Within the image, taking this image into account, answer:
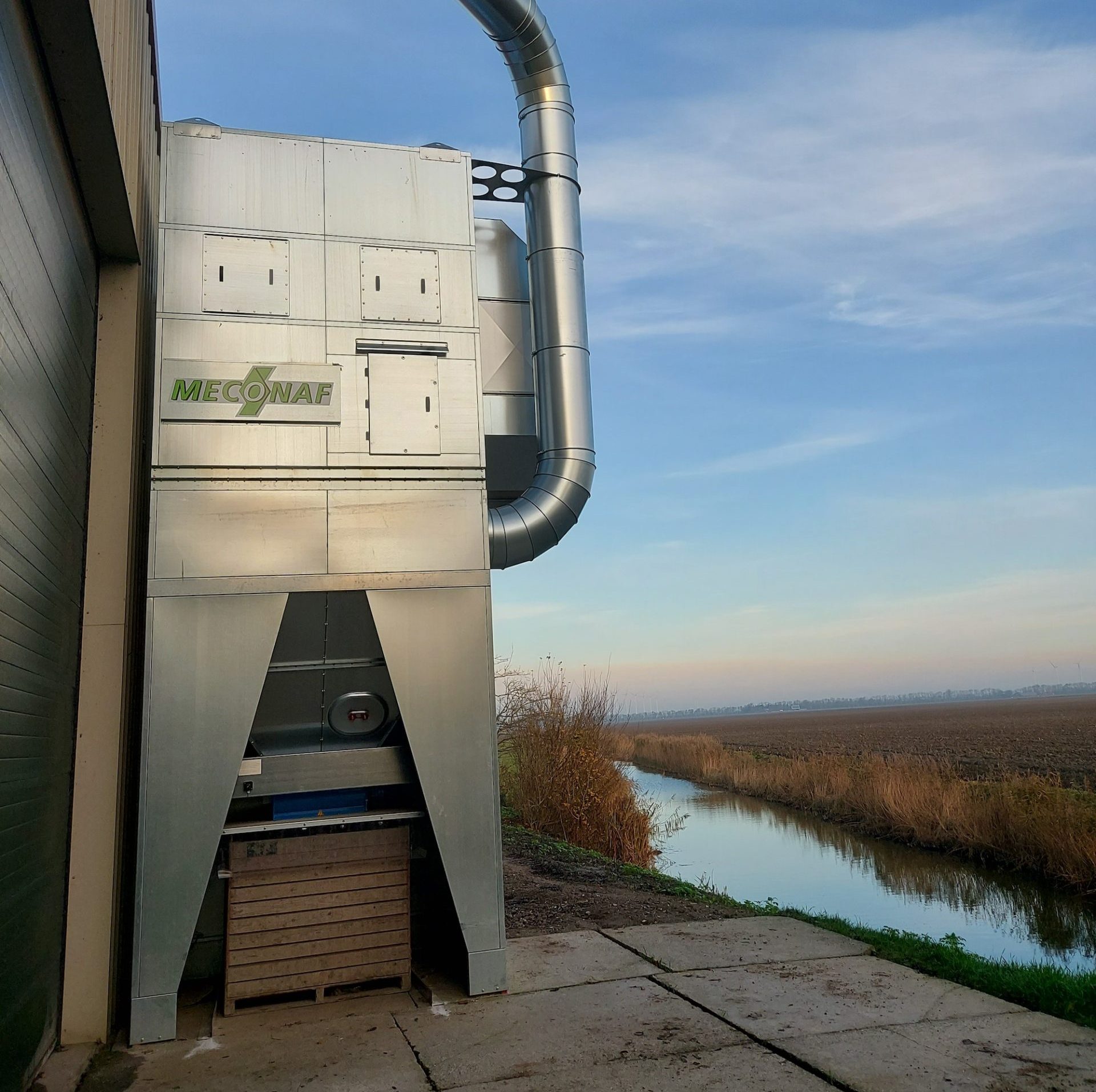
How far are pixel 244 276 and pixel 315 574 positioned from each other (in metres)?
1.49

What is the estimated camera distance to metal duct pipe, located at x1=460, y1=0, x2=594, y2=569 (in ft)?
20.7

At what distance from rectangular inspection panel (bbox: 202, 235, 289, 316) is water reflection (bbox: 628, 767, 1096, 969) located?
677cm

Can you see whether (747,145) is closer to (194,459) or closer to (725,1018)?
(194,459)

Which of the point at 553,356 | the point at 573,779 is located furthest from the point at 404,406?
the point at 573,779

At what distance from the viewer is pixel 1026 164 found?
11922mm

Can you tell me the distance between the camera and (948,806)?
11156 millimetres

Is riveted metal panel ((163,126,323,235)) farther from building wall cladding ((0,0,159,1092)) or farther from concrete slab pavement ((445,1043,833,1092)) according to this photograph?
concrete slab pavement ((445,1043,833,1092))

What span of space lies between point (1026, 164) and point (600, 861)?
34.8ft

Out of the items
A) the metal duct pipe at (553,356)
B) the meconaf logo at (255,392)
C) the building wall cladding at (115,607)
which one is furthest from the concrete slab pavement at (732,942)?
the meconaf logo at (255,392)

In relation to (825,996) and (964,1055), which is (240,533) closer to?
(825,996)

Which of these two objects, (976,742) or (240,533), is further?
(976,742)

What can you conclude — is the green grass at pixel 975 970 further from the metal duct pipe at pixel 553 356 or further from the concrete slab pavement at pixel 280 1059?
the metal duct pipe at pixel 553 356

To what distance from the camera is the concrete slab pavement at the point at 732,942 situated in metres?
4.46

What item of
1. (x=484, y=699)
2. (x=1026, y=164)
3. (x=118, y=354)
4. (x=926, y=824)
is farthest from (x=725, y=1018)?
(x=1026, y=164)
